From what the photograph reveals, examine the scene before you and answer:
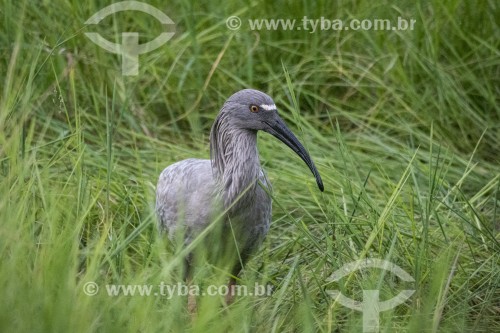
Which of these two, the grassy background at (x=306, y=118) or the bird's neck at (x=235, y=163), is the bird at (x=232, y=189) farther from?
the grassy background at (x=306, y=118)

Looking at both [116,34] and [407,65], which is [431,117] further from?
[116,34]

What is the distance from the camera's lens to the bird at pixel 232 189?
4711 millimetres

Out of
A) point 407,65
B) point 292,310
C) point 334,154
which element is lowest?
point 292,310

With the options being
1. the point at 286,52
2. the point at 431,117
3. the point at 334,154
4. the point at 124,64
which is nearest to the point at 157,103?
the point at 124,64

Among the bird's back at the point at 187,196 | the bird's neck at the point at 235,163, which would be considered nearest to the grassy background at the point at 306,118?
the bird's back at the point at 187,196

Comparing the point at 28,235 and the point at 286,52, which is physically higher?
the point at 286,52

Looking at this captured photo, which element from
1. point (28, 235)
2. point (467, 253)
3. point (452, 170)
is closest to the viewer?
point (28, 235)

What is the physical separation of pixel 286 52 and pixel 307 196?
1476mm

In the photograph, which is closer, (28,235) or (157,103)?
(28,235)

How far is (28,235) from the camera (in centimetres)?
379

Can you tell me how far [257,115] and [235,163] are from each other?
0.81ft

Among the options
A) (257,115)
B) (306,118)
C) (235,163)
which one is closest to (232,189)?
(235,163)

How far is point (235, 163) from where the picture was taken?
4.81 meters

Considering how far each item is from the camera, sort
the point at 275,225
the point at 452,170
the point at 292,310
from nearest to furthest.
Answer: the point at 292,310, the point at 275,225, the point at 452,170
